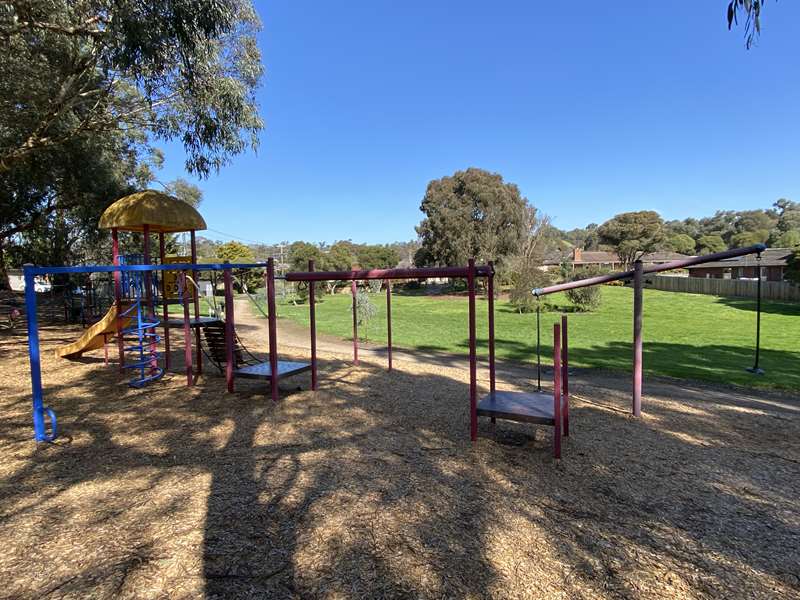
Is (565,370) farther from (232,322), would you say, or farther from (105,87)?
(105,87)

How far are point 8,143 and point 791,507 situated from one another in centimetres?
1603

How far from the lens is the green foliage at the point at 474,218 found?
139 feet

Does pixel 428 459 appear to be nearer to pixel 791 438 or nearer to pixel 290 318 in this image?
pixel 791 438

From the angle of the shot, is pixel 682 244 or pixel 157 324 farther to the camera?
pixel 682 244

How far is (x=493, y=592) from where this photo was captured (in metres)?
2.54

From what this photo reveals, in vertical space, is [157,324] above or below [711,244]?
below

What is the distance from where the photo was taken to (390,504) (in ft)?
11.4

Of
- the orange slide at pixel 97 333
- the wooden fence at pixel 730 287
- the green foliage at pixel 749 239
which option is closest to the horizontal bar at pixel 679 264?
the orange slide at pixel 97 333

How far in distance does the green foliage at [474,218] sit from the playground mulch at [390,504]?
36.5m

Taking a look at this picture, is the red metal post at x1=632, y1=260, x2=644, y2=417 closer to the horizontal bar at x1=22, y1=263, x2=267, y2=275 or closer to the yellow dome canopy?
the horizontal bar at x1=22, y1=263, x2=267, y2=275

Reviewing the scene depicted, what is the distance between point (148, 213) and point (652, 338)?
50.1 feet

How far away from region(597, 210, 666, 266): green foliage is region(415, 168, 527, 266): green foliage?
2768 cm

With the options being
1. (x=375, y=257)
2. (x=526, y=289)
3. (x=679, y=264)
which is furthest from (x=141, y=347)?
(x=375, y=257)

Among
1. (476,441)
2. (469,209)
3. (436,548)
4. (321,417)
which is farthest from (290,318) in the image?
(469,209)
